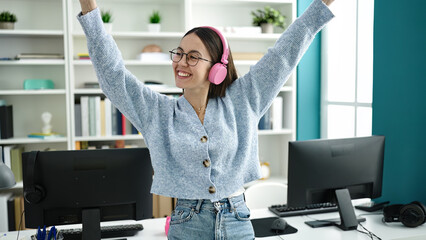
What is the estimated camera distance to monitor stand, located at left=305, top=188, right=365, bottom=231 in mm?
1947

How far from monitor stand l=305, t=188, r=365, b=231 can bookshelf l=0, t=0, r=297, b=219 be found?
145 cm

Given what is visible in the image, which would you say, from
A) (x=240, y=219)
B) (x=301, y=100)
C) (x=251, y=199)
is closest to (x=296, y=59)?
(x=240, y=219)

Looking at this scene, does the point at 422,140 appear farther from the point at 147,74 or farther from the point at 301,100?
the point at 147,74

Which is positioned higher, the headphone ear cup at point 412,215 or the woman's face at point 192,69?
the woman's face at point 192,69

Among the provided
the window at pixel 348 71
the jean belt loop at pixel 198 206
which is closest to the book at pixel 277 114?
the window at pixel 348 71

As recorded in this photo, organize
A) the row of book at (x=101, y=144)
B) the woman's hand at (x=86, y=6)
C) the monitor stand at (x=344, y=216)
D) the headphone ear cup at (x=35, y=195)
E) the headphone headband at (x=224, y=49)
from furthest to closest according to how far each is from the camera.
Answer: the row of book at (x=101, y=144) → the monitor stand at (x=344, y=216) → the headphone ear cup at (x=35, y=195) → the headphone headband at (x=224, y=49) → the woman's hand at (x=86, y=6)

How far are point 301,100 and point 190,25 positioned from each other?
3.82 feet

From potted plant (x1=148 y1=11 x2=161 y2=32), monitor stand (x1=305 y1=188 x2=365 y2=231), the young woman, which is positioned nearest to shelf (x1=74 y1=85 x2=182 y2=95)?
potted plant (x1=148 y1=11 x2=161 y2=32)

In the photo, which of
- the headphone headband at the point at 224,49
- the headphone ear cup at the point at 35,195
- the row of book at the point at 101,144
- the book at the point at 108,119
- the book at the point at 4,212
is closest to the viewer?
the headphone headband at the point at 224,49

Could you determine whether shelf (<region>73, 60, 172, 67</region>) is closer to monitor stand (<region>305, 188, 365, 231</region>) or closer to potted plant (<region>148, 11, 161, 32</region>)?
potted plant (<region>148, 11, 161, 32</region>)

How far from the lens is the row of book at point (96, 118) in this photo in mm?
3139

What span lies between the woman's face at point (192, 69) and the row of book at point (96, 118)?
6.21 feet

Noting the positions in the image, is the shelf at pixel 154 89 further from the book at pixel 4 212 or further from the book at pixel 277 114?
the book at pixel 4 212

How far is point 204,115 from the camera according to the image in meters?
1.38
